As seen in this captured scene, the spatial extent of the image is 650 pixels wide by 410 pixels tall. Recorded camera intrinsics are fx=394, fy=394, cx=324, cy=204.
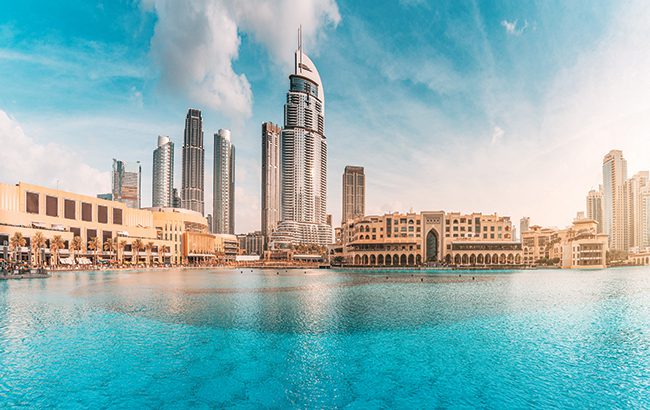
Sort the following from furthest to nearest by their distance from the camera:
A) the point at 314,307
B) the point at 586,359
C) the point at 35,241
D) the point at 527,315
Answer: the point at 35,241, the point at 314,307, the point at 527,315, the point at 586,359

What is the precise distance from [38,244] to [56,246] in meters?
7.49

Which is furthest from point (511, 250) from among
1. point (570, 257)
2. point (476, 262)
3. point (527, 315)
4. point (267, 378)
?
point (267, 378)

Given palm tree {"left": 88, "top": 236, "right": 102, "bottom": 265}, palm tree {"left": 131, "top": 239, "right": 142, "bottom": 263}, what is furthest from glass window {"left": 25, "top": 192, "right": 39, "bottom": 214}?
palm tree {"left": 131, "top": 239, "right": 142, "bottom": 263}

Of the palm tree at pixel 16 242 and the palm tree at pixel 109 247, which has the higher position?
the palm tree at pixel 16 242

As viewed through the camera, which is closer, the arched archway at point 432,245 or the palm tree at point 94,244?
the palm tree at point 94,244

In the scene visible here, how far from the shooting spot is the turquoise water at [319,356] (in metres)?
18.5

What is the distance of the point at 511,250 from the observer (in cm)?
15725

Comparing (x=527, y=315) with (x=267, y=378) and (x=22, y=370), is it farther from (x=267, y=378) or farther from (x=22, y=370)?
(x=22, y=370)

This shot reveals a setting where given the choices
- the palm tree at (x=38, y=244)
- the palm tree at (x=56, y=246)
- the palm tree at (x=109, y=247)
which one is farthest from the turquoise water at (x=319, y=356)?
the palm tree at (x=109, y=247)

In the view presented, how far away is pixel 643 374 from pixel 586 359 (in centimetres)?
287

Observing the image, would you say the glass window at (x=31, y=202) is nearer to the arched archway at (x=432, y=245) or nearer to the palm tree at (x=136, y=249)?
the palm tree at (x=136, y=249)

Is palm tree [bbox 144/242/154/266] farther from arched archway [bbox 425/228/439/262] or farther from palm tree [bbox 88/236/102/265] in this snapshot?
arched archway [bbox 425/228/439/262]

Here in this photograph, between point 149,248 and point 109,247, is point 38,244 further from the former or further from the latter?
point 149,248

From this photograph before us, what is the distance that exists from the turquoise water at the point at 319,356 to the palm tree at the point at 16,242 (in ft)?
228
